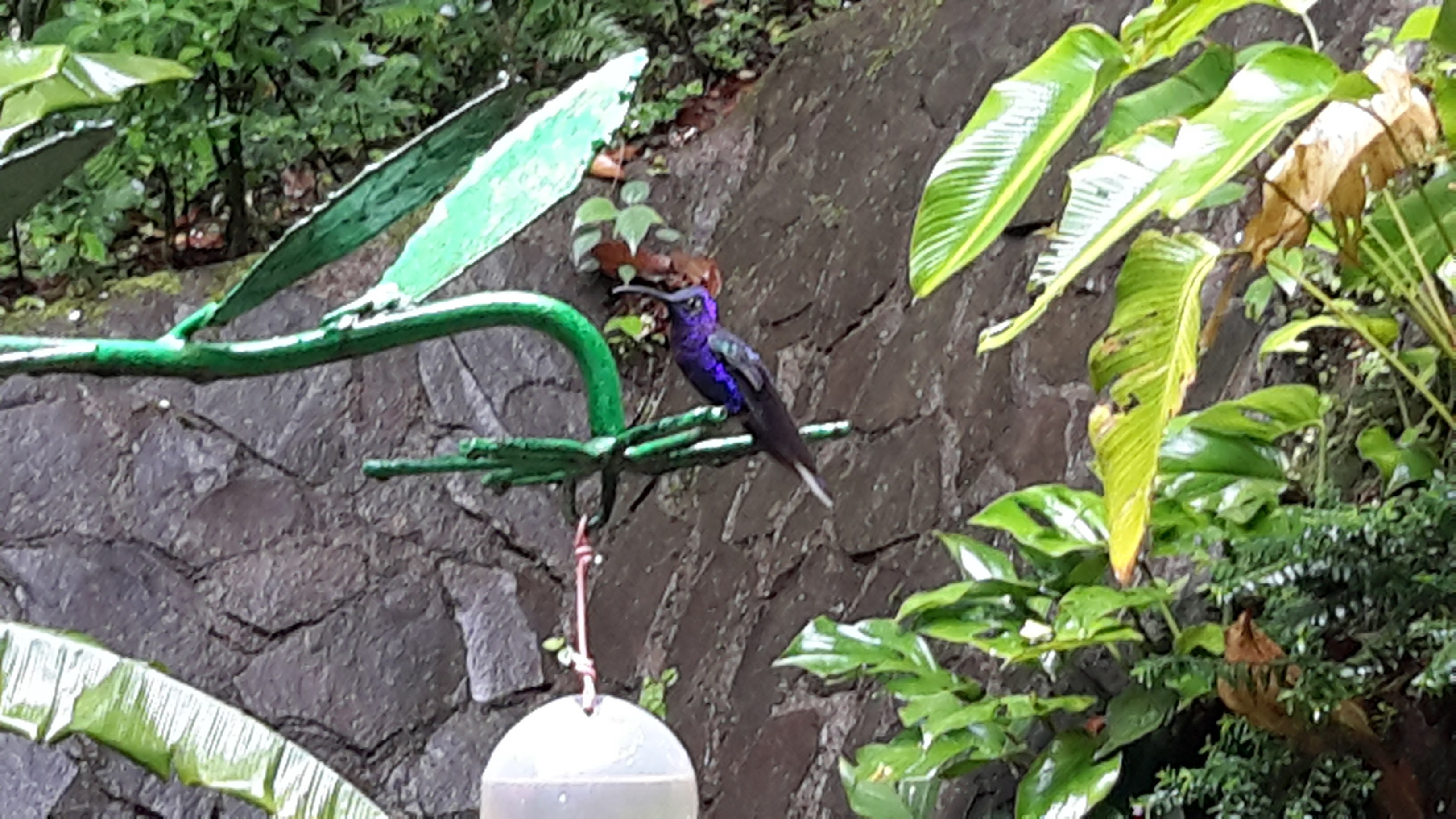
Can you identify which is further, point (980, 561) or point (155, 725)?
point (980, 561)

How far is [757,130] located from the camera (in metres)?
3.03

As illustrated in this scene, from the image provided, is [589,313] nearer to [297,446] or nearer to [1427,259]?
[297,446]

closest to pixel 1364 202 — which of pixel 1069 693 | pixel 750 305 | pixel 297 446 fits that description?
pixel 1069 693

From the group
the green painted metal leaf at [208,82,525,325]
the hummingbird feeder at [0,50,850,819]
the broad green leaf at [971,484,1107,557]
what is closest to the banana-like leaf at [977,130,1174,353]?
the hummingbird feeder at [0,50,850,819]

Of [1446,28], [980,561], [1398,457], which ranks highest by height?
[1446,28]

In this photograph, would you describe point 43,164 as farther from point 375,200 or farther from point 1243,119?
point 1243,119

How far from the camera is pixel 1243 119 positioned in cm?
107

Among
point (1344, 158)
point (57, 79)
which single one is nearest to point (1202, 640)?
point (1344, 158)

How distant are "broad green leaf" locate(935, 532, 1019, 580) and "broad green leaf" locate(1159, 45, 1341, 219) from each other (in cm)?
71

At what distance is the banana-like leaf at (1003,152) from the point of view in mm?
1188

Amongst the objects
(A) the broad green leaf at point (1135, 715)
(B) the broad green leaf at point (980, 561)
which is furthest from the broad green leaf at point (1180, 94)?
(A) the broad green leaf at point (1135, 715)

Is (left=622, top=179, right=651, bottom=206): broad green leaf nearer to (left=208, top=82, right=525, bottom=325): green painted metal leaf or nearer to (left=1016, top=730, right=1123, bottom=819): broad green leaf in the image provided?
(left=1016, top=730, right=1123, bottom=819): broad green leaf

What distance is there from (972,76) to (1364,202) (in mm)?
1553

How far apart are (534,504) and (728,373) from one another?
5.69 feet
